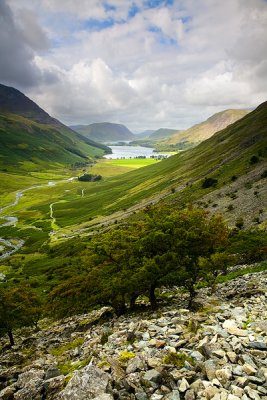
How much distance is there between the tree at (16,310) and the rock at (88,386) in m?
34.4

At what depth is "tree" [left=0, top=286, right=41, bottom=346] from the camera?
47.6 m

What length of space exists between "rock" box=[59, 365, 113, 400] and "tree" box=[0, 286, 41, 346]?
3435 cm

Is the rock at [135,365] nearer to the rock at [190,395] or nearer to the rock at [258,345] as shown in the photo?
the rock at [190,395]

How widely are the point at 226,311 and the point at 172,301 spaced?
14.9m

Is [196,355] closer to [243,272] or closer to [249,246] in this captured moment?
[243,272]

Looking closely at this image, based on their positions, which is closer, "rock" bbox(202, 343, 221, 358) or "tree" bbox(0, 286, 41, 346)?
"rock" bbox(202, 343, 221, 358)

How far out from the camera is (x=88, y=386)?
670 inches

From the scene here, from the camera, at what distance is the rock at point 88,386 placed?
54.1 ft

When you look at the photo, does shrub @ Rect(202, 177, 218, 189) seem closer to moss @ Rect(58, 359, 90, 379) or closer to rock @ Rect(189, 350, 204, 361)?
moss @ Rect(58, 359, 90, 379)

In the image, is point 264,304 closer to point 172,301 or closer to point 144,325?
point 144,325

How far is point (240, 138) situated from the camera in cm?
17838

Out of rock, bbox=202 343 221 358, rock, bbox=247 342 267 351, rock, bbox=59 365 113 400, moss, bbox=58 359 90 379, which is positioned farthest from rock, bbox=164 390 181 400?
moss, bbox=58 359 90 379

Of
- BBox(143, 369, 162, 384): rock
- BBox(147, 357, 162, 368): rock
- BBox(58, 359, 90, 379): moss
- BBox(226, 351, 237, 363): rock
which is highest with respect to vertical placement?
BBox(226, 351, 237, 363): rock

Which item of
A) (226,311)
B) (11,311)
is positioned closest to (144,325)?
(226,311)
